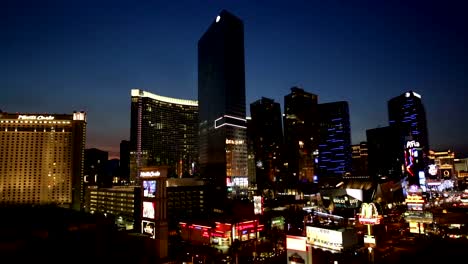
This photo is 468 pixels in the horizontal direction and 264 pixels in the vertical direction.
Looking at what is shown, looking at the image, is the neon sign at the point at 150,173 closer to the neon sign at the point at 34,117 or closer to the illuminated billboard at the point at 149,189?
the illuminated billboard at the point at 149,189

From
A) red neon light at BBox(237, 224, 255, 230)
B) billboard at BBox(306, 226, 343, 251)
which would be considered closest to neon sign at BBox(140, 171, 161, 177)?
red neon light at BBox(237, 224, 255, 230)

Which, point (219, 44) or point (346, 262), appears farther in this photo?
point (219, 44)

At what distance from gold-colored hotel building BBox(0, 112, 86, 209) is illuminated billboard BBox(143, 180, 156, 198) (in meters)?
114

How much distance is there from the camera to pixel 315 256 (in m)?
55.4

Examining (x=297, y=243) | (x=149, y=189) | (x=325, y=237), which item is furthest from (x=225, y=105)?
(x=297, y=243)

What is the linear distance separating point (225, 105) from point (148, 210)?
117724 mm

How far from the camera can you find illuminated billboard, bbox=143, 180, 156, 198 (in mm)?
55731

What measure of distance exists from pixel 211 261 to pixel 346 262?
2219cm

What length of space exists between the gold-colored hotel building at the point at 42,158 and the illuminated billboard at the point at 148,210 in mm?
114274

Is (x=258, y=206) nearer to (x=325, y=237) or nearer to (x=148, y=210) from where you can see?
(x=325, y=237)

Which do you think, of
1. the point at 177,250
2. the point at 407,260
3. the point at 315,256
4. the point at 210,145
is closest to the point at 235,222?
the point at 177,250

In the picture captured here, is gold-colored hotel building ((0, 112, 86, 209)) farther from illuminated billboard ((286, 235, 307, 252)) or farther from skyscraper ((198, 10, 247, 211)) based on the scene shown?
illuminated billboard ((286, 235, 307, 252))

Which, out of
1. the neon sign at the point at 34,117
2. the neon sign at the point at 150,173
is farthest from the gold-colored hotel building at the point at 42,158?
the neon sign at the point at 150,173

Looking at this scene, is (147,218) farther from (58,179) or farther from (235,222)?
(58,179)
